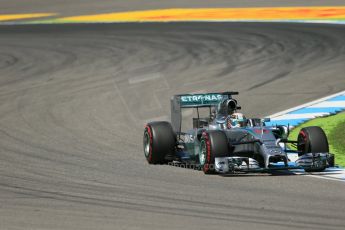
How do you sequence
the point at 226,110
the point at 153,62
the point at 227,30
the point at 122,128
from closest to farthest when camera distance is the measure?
the point at 226,110 → the point at 122,128 → the point at 153,62 → the point at 227,30

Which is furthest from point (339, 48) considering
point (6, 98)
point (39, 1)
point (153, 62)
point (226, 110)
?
point (39, 1)

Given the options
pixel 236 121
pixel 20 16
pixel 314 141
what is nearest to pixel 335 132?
pixel 314 141

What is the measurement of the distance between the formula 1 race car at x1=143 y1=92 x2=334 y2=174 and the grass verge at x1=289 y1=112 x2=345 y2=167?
65 cm

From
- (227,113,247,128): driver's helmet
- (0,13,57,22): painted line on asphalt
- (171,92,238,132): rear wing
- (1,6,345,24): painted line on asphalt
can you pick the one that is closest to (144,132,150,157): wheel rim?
(171,92,238,132): rear wing

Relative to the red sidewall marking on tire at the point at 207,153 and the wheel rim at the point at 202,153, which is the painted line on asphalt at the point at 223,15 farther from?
the red sidewall marking on tire at the point at 207,153

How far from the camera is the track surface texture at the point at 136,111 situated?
10.6m

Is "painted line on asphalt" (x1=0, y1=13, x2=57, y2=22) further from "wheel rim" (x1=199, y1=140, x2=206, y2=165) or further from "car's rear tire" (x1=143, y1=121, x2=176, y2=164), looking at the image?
"wheel rim" (x1=199, y1=140, x2=206, y2=165)

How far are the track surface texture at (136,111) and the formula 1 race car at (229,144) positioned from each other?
247 mm

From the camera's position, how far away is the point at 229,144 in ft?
44.5

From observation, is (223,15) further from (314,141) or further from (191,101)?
(314,141)

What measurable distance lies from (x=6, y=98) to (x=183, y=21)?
1554 centimetres

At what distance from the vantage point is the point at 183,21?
36375mm

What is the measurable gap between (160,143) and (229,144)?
1333 mm

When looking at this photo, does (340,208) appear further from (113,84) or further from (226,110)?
(113,84)
